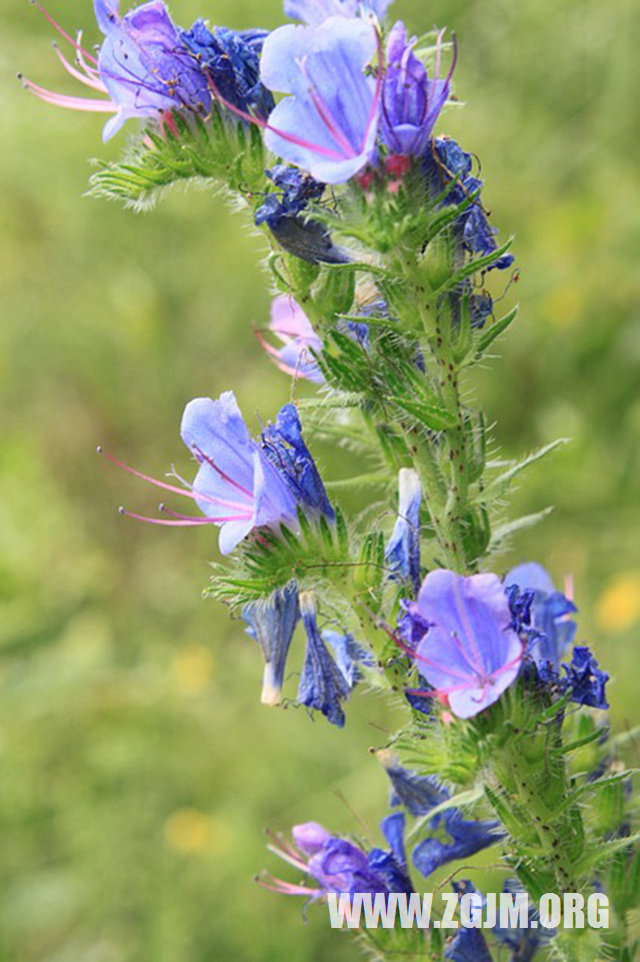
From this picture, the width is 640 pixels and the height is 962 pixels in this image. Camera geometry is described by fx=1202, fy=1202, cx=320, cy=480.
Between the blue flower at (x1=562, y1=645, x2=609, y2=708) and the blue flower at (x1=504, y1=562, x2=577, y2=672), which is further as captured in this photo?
the blue flower at (x1=504, y1=562, x2=577, y2=672)

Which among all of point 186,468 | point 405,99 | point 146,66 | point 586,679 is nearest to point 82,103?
point 146,66

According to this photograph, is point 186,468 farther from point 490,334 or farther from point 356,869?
point 490,334

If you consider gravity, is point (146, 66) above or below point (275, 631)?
above

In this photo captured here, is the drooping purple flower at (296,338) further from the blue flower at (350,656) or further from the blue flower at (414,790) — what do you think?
the blue flower at (414,790)

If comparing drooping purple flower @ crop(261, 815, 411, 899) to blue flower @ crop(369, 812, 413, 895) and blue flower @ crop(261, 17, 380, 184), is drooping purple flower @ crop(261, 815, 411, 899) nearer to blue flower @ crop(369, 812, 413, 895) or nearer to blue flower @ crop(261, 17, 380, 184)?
blue flower @ crop(369, 812, 413, 895)

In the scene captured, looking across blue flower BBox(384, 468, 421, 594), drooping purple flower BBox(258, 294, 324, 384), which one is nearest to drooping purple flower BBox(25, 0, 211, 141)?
drooping purple flower BBox(258, 294, 324, 384)

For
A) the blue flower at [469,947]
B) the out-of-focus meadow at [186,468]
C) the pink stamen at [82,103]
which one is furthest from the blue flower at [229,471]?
the out-of-focus meadow at [186,468]

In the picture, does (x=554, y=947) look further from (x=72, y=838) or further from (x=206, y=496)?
(x=72, y=838)
